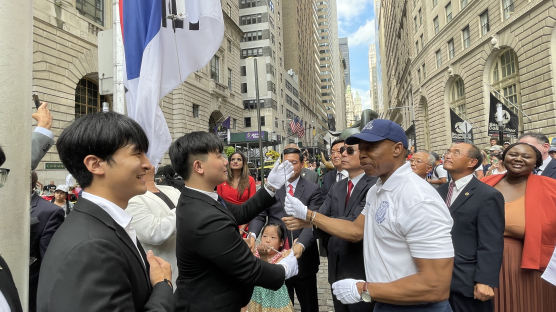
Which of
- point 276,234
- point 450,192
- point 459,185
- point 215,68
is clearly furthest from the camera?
point 215,68

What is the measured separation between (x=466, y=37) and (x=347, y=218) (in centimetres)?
3260

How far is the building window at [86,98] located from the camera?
18516 millimetres

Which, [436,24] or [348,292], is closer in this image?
[348,292]

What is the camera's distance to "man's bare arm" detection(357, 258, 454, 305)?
2021 mm

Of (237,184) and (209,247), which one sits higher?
(237,184)

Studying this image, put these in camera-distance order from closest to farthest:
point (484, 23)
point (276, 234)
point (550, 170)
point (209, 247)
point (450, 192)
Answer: point (209, 247)
point (450, 192)
point (276, 234)
point (550, 170)
point (484, 23)

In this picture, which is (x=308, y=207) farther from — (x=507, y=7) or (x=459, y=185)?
(x=507, y=7)

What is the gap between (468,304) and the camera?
3229 mm

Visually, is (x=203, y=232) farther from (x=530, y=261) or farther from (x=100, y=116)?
(x=530, y=261)

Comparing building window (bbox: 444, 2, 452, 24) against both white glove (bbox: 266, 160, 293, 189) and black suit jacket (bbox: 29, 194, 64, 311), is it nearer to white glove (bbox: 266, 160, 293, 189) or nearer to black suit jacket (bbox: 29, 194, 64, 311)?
white glove (bbox: 266, 160, 293, 189)

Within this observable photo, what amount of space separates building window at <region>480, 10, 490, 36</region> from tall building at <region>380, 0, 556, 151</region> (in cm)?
7

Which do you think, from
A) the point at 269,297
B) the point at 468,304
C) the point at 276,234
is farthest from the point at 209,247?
the point at 468,304

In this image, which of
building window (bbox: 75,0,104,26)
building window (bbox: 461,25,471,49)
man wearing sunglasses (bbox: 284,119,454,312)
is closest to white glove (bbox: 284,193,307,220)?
man wearing sunglasses (bbox: 284,119,454,312)

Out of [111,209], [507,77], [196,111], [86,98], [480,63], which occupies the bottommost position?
[111,209]
